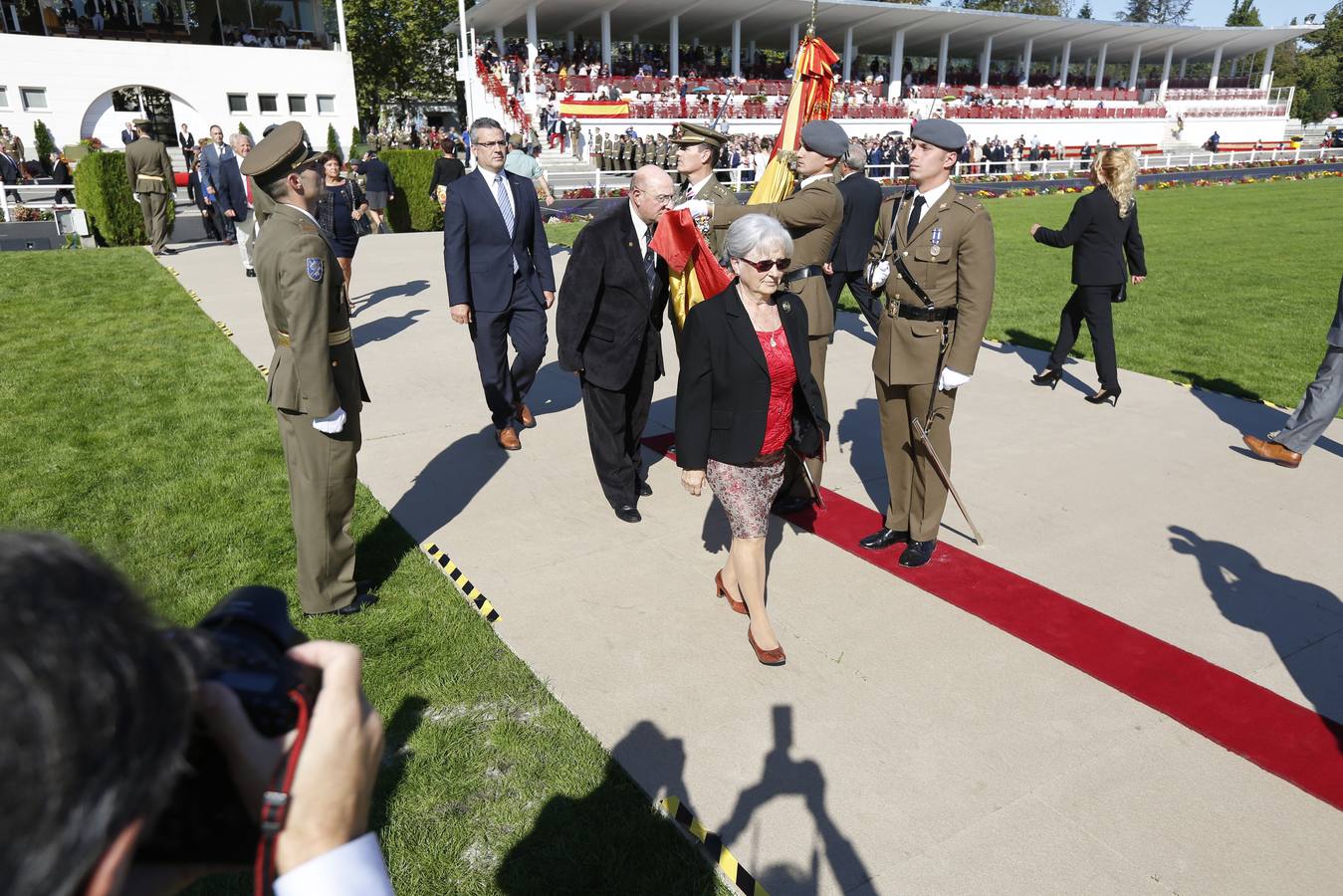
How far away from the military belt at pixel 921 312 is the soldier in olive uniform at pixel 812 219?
496 mm

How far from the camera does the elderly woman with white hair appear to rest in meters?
3.81

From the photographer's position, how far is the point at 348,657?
3.83 feet

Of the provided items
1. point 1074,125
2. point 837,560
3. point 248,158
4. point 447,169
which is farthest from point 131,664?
point 1074,125

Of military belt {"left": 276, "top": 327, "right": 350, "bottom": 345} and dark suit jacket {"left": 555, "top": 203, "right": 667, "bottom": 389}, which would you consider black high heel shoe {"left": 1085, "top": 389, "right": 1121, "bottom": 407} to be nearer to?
dark suit jacket {"left": 555, "top": 203, "right": 667, "bottom": 389}

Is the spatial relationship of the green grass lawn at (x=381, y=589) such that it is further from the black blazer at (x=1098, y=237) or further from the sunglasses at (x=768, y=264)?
the black blazer at (x=1098, y=237)

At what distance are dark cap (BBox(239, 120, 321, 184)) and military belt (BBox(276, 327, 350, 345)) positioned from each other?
0.68m

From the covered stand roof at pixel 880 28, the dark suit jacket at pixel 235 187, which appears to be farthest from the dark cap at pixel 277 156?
the covered stand roof at pixel 880 28

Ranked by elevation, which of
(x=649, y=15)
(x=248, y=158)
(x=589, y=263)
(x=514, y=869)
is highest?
(x=649, y=15)

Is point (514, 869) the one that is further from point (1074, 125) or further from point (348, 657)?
point (1074, 125)

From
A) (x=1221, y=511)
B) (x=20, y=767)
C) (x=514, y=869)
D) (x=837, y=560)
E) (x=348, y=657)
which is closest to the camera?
(x=20, y=767)

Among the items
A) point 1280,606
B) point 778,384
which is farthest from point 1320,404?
point 778,384

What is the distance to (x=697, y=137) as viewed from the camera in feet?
17.6

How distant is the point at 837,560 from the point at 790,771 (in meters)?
1.86

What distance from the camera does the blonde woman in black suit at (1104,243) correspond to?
760cm
